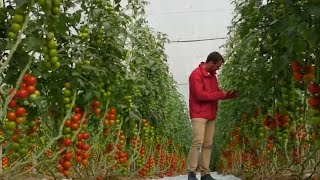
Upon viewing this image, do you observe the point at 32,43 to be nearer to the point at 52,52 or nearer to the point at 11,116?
the point at 52,52

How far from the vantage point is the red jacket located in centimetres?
368

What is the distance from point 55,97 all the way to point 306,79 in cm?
113

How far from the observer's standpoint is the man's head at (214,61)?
369cm

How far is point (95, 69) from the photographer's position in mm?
2496

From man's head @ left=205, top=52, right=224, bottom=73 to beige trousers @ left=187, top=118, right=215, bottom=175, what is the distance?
0.37 metres

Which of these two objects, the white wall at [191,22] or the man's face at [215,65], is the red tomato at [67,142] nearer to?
the man's face at [215,65]

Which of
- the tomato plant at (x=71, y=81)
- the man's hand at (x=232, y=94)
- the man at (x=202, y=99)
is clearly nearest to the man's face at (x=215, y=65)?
the man at (x=202, y=99)

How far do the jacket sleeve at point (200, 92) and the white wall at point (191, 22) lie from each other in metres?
4.10

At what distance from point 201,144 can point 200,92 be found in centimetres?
40

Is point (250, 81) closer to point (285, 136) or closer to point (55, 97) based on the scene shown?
point (285, 136)

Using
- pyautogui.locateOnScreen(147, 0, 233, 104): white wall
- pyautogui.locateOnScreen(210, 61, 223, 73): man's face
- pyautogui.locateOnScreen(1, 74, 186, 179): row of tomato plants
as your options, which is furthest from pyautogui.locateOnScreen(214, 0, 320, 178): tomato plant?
pyautogui.locateOnScreen(147, 0, 233, 104): white wall

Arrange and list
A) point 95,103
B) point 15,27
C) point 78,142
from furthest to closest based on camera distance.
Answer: point 95,103 → point 78,142 → point 15,27

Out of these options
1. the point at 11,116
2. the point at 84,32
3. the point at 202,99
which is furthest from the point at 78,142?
the point at 202,99

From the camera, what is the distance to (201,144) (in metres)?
3.80
